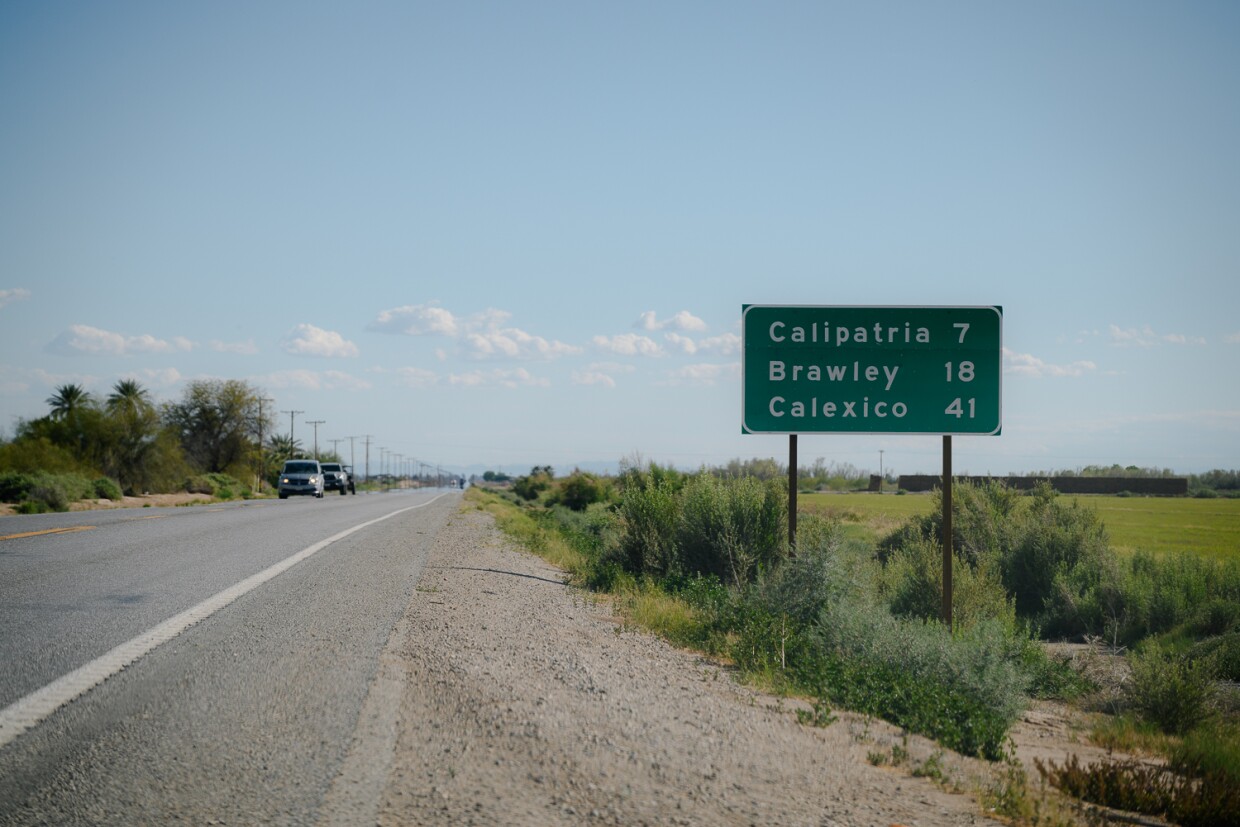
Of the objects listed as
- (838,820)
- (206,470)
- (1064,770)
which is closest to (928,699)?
(1064,770)

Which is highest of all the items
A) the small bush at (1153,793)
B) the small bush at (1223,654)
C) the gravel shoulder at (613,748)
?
the gravel shoulder at (613,748)

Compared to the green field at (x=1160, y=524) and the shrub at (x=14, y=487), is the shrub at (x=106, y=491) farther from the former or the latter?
the green field at (x=1160, y=524)

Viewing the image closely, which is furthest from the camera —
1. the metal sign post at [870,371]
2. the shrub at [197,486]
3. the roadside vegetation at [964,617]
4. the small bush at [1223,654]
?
the shrub at [197,486]

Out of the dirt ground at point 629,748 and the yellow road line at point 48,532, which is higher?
the yellow road line at point 48,532

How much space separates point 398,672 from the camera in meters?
7.23

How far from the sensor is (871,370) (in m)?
13.4

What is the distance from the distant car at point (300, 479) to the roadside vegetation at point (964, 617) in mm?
38406

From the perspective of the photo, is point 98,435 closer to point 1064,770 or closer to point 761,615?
point 761,615

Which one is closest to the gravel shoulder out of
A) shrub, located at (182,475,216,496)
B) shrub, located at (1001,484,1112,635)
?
shrub, located at (1001,484,1112,635)

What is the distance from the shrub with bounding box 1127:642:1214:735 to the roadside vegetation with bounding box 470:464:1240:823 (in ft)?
0.06

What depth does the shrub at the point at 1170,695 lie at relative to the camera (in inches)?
383

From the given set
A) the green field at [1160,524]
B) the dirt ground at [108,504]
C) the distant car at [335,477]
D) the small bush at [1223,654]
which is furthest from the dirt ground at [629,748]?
the distant car at [335,477]

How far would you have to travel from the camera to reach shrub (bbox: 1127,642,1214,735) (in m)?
9.73

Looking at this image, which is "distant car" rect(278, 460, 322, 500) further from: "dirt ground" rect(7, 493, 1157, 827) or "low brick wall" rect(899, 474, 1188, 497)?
"dirt ground" rect(7, 493, 1157, 827)
